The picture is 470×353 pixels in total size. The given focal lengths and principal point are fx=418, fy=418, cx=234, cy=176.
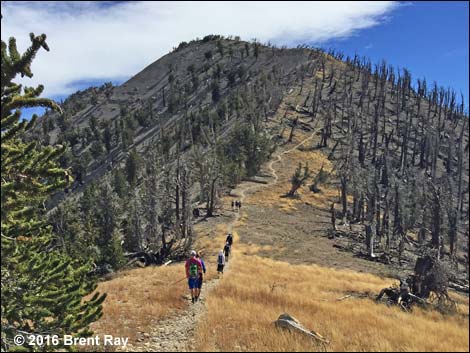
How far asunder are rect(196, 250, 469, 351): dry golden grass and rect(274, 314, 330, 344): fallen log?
21cm

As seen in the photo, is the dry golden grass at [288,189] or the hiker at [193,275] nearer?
the hiker at [193,275]

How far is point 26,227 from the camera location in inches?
320

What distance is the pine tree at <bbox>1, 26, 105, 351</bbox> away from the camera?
23.2ft

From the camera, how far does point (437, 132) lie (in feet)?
370

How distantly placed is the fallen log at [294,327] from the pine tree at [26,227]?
4.94 meters

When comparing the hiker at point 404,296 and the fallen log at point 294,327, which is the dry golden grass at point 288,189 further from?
the fallen log at point 294,327

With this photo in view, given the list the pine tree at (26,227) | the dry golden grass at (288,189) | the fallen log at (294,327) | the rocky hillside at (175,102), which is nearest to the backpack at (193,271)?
the fallen log at (294,327)

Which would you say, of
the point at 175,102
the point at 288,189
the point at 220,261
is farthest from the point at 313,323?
the point at 175,102

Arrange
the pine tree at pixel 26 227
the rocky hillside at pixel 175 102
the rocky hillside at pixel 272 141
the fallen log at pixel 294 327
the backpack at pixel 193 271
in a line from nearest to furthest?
the pine tree at pixel 26 227
the fallen log at pixel 294 327
the backpack at pixel 193 271
the rocky hillside at pixel 272 141
the rocky hillside at pixel 175 102

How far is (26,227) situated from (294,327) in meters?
6.93

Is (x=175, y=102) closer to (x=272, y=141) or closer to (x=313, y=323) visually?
(x=272, y=141)

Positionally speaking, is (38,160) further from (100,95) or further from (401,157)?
(100,95)

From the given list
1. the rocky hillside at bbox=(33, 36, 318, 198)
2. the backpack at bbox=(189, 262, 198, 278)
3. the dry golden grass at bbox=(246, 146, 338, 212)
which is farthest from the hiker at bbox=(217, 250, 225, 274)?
the rocky hillside at bbox=(33, 36, 318, 198)

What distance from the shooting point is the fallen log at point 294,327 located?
10.6 metres
